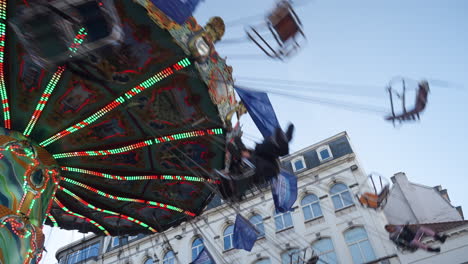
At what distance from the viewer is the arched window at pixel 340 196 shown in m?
18.6

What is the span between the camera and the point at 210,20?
926 cm

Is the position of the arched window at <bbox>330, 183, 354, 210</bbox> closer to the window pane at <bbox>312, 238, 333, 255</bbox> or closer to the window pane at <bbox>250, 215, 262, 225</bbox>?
the window pane at <bbox>312, 238, 333, 255</bbox>

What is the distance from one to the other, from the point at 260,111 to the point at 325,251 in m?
10.9

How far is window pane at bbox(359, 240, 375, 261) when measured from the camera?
16.4 meters

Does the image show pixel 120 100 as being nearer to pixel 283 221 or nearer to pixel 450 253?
pixel 283 221

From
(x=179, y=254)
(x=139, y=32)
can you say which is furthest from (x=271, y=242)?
(x=139, y=32)

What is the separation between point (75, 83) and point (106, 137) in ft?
Result: 5.83

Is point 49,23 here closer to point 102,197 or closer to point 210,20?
point 210,20

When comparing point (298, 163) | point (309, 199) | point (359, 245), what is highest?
point (298, 163)

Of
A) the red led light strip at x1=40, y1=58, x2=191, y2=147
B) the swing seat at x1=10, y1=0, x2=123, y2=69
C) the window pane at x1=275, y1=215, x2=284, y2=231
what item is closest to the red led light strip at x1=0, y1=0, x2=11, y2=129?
the swing seat at x1=10, y1=0, x2=123, y2=69

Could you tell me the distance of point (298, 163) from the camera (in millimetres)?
22281

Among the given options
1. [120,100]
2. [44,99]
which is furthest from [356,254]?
[44,99]

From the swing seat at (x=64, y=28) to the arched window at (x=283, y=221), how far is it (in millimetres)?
15055

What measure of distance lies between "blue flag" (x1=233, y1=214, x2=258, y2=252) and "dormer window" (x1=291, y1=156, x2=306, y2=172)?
10794 millimetres
